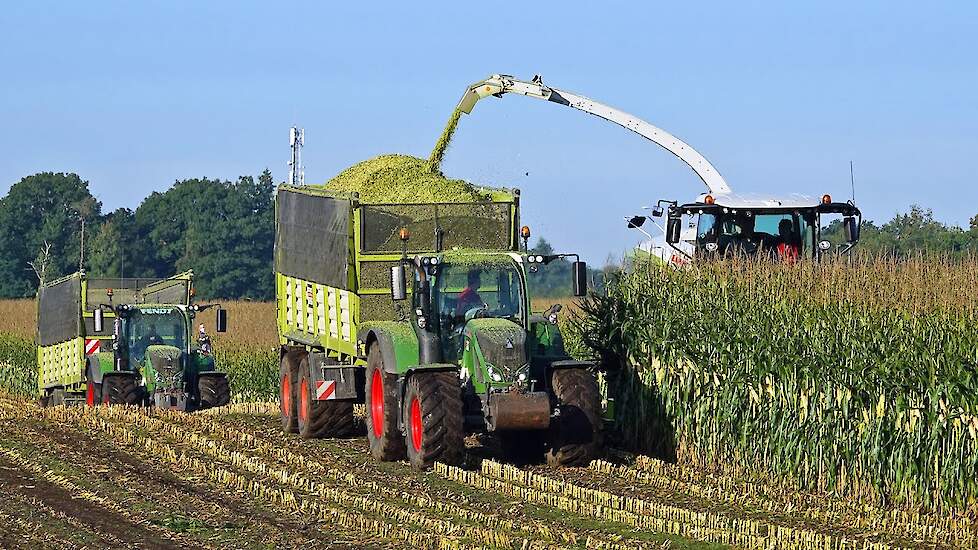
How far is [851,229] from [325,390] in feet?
23.9

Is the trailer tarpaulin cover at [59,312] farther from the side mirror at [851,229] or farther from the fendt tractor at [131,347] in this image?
the side mirror at [851,229]

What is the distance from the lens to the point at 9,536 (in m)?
13.8

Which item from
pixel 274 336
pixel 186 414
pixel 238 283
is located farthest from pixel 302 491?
pixel 238 283

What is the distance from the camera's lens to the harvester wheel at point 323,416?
816 inches

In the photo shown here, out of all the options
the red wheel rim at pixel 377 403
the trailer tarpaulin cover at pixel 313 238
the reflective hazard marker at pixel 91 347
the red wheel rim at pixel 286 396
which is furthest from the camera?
the reflective hazard marker at pixel 91 347

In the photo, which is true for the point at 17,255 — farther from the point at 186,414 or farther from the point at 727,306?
the point at 727,306

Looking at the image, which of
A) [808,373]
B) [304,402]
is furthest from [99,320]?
[808,373]

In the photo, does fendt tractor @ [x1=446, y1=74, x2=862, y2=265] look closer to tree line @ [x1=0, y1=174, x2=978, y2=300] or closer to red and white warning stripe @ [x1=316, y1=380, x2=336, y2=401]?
red and white warning stripe @ [x1=316, y1=380, x2=336, y2=401]

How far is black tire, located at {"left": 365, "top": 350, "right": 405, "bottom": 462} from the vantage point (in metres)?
18.1

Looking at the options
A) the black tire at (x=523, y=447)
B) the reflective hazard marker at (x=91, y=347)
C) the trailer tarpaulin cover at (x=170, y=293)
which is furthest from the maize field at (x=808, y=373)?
the reflective hazard marker at (x=91, y=347)

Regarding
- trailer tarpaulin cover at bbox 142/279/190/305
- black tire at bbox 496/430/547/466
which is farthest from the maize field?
trailer tarpaulin cover at bbox 142/279/190/305

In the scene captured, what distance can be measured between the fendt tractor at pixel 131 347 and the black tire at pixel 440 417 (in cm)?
1084

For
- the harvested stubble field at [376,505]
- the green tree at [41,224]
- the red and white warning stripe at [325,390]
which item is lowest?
the harvested stubble field at [376,505]

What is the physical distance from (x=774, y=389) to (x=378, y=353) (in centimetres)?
446
